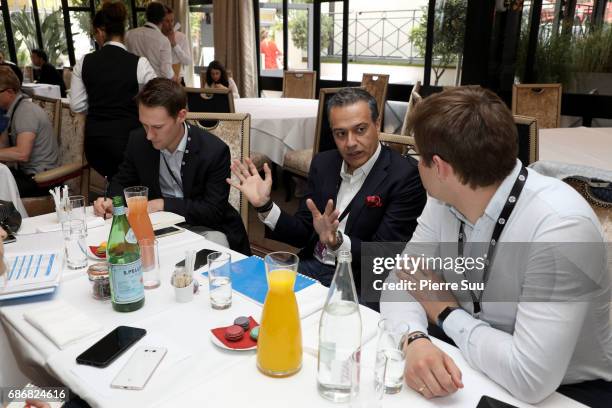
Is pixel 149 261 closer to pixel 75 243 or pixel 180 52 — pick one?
pixel 75 243

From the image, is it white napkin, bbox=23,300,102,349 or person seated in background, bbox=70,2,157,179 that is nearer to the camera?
white napkin, bbox=23,300,102,349

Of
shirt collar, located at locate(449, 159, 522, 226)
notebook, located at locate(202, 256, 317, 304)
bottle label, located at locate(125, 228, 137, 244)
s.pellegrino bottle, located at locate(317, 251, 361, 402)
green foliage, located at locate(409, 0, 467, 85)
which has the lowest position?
notebook, located at locate(202, 256, 317, 304)

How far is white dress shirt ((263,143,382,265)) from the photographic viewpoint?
1789mm

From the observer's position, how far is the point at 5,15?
8.65 metres

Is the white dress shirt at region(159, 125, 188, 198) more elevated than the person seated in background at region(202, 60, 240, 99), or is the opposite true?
the person seated in background at region(202, 60, 240, 99)

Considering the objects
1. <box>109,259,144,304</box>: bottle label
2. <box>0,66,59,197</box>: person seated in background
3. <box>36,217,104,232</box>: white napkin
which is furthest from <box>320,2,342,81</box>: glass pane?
<box>109,259,144,304</box>: bottle label

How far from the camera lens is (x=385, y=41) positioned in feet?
20.7

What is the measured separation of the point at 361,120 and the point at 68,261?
1106 mm

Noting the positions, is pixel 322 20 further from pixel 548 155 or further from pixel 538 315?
pixel 538 315

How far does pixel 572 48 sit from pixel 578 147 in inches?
96.0

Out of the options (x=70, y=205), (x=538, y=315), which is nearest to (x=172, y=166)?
(x=70, y=205)

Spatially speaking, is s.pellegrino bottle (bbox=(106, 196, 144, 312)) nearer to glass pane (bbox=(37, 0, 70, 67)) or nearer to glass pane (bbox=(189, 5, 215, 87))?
glass pane (bbox=(189, 5, 215, 87))

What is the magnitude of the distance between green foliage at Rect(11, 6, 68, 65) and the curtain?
3904mm

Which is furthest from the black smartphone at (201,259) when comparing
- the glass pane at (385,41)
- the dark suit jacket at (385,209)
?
the glass pane at (385,41)
